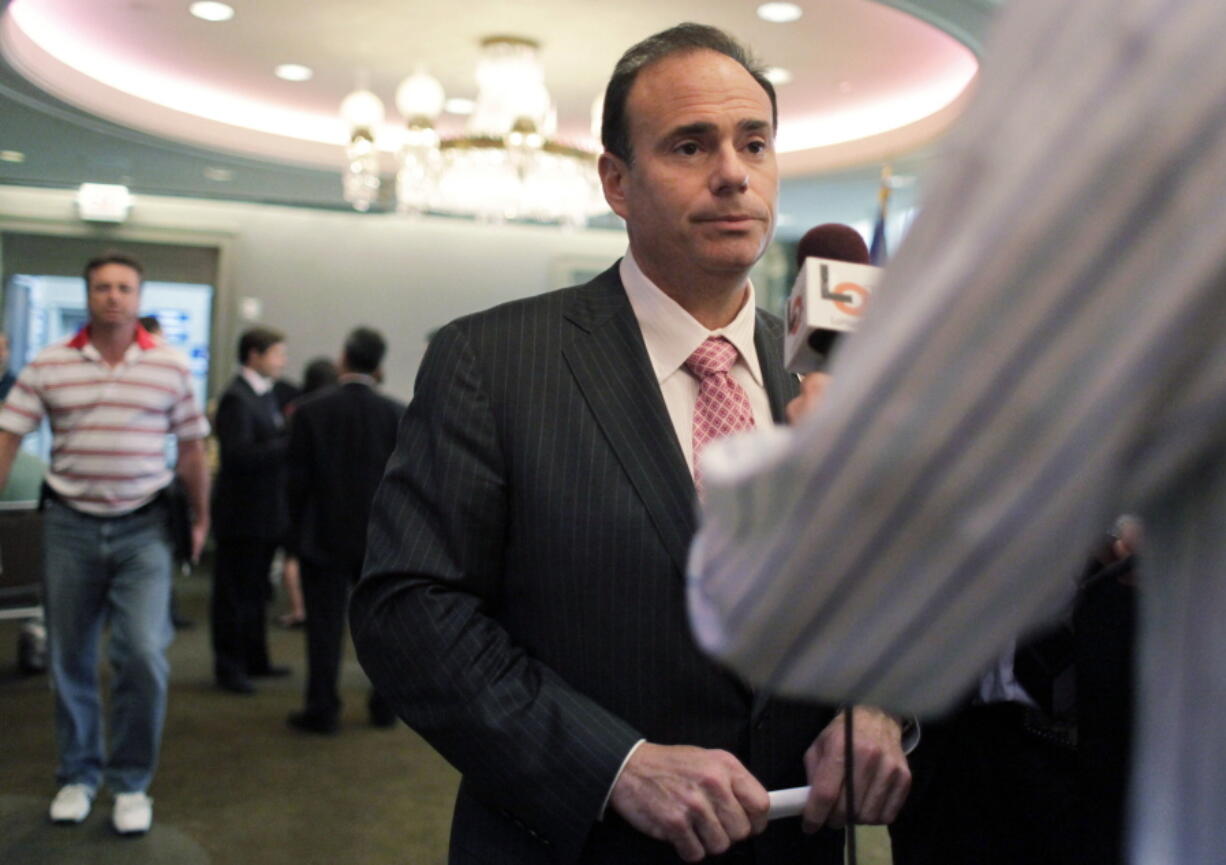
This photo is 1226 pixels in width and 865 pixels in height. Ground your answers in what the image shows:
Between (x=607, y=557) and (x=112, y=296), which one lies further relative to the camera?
(x=112, y=296)

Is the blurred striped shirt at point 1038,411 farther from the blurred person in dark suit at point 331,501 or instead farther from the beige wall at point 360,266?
the beige wall at point 360,266

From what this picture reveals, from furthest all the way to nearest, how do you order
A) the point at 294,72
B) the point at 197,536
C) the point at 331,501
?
the point at 294,72, the point at 331,501, the point at 197,536

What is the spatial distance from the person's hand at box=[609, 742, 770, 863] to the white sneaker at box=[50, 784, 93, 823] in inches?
131

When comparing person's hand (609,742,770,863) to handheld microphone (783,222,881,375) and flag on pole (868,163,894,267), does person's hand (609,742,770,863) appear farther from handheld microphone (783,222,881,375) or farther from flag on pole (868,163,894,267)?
flag on pole (868,163,894,267)

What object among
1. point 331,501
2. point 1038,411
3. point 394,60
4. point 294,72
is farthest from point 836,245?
point 294,72

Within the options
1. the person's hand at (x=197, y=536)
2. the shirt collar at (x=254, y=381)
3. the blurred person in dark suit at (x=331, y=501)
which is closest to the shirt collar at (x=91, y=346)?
the person's hand at (x=197, y=536)

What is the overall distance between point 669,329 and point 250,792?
11.3ft

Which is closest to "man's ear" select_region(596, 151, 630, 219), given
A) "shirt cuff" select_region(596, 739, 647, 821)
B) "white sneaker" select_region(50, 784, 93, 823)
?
"shirt cuff" select_region(596, 739, 647, 821)

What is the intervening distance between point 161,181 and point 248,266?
168 cm

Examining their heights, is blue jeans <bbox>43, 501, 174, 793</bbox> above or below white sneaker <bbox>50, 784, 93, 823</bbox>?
above

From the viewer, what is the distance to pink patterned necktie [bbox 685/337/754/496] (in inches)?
57.6

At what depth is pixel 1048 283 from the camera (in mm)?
433

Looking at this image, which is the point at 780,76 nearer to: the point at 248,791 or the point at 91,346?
the point at 91,346

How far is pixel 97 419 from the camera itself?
12.3ft
